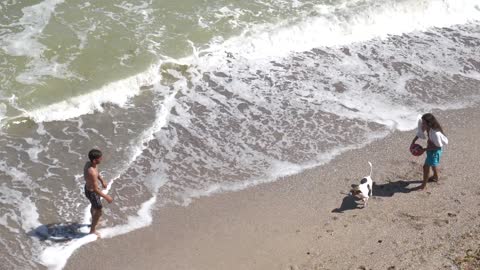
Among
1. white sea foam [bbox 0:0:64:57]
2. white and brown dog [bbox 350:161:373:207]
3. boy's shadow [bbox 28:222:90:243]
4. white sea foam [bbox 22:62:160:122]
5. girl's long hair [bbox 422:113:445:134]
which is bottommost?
boy's shadow [bbox 28:222:90:243]

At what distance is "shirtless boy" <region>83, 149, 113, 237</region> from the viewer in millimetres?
9180

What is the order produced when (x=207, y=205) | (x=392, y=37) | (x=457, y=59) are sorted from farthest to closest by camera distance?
1. (x=392, y=37)
2. (x=457, y=59)
3. (x=207, y=205)

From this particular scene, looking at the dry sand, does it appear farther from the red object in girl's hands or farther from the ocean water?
the red object in girl's hands

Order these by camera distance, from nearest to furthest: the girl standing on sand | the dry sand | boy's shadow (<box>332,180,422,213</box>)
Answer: the dry sand, boy's shadow (<box>332,180,422,213</box>), the girl standing on sand

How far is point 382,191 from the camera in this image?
10406 mm

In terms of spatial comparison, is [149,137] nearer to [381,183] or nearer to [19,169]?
[19,169]

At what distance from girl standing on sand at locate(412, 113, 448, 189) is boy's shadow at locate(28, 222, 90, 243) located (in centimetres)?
534

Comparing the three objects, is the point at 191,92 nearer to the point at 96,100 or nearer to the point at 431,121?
the point at 96,100

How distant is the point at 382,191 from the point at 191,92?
15.7ft

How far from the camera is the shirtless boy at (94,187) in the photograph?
9.18m

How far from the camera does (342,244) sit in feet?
29.8

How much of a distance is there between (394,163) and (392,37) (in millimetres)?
5675

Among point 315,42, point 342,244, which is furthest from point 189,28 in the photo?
point 342,244

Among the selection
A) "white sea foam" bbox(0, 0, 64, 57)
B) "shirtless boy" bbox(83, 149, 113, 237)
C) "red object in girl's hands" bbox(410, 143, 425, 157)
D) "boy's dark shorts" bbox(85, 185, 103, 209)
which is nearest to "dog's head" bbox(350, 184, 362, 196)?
"red object in girl's hands" bbox(410, 143, 425, 157)
